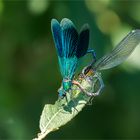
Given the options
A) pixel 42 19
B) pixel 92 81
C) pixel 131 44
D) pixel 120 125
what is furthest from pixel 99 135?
A: pixel 92 81

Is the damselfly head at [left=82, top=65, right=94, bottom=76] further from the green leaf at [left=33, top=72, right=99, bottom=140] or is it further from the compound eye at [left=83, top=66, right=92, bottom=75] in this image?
the green leaf at [left=33, top=72, right=99, bottom=140]

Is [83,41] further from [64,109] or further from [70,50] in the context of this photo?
[64,109]

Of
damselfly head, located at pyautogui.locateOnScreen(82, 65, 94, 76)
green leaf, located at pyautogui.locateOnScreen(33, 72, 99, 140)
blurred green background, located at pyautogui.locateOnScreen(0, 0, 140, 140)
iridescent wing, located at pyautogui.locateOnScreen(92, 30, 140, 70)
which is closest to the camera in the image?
green leaf, located at pyautogui.locateOnScreen(33, 72, 99, 140)

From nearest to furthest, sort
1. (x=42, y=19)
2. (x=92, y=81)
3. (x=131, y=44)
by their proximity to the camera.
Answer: (x=92, y=81), (x=131, y=44), (x=42, y=19)

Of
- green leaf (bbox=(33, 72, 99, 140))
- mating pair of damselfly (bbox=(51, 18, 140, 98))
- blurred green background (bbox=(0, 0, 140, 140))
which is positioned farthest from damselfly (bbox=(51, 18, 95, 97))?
blurred green background (bbox=(0, 0, 140, 140))

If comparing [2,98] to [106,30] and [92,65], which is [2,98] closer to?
[106,30]

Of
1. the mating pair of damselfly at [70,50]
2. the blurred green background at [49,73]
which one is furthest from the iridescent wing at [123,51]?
the blurred green background at [49,73]

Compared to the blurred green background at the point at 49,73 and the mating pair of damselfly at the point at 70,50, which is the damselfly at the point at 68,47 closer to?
the mating pair of damselfly at the point at 70,50
